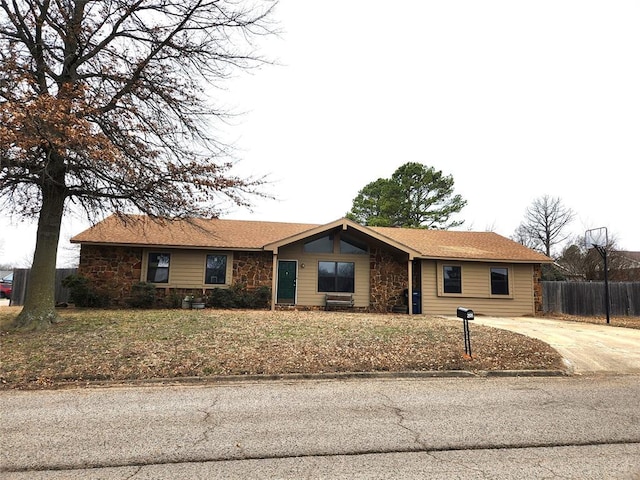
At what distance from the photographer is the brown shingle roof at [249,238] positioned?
15.5m

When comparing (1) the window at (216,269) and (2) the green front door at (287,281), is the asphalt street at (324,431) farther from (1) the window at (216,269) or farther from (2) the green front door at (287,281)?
(1) the window at (216,269)

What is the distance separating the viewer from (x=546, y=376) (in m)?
6.94

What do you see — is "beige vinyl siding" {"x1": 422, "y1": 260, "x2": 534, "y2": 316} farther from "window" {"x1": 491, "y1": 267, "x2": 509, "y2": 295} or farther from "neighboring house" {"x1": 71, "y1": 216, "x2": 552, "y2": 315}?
"window" {"x1": 491, "y1": 267, "x2": 509, "y2": 295}

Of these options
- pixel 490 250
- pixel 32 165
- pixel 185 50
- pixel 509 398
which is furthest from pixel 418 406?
pixel 490 250

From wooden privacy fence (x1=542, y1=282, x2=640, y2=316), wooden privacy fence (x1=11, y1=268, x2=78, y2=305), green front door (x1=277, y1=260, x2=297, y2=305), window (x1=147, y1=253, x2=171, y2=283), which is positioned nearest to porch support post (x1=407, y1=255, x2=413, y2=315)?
green front door (x1=277, y1=260, x2=297, y2=305)

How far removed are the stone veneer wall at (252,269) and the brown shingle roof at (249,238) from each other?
543 millimetres

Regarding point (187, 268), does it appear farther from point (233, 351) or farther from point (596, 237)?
point (596, 237)

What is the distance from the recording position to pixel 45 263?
10.1m

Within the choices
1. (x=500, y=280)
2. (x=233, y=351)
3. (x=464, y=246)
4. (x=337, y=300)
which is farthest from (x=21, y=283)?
(x=500, y=280)

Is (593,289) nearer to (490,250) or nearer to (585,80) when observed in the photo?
A: (490,250)

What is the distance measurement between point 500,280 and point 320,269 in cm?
761

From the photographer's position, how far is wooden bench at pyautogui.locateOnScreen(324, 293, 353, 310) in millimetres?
15656

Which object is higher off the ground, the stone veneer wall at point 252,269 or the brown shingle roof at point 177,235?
the brown shingle roof at point 177,235

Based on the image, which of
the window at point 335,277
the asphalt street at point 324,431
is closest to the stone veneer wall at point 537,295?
the window at point 335,277
